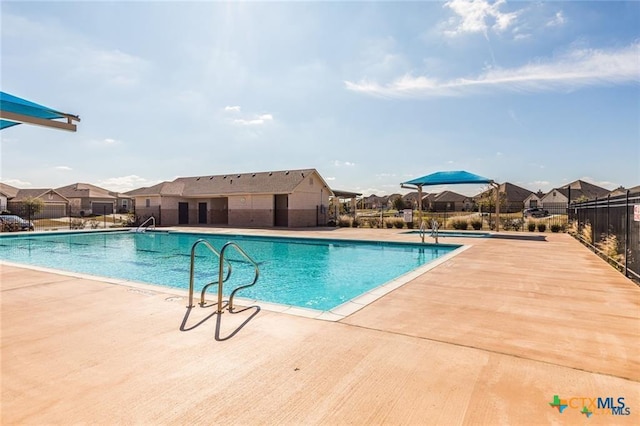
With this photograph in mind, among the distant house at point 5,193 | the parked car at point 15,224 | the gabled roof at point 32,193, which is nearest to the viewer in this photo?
the parked car at point 15,224

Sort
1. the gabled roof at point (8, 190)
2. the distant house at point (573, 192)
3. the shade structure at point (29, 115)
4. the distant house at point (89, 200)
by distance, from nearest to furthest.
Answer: the shade structure at point (29, 115) < the gabled roof at point (8, 190) < the distant house at point (573, 192) < the distant house at point (89, 200)

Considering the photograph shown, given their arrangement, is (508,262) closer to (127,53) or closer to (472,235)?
(472,235)

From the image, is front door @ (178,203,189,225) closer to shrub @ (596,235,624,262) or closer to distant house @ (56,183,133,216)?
distant house @ (56,183,133,216)

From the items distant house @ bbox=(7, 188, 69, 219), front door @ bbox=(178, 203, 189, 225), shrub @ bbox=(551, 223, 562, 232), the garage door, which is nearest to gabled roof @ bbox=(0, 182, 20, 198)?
distant house @ bbox=(7, 188, 69, 219)

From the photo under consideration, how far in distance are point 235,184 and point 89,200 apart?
109 ft

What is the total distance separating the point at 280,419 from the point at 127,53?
12.7 meters

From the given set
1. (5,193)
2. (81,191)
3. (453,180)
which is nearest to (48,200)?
(5,193)

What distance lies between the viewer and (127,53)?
1130cm

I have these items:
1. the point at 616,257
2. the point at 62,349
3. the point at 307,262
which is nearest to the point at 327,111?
the point at 307,262

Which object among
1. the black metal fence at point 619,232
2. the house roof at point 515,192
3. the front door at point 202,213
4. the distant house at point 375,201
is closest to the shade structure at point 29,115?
the black metal fence at point 619,232

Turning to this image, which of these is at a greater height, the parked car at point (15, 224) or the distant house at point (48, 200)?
the distant house at point (48, 200)

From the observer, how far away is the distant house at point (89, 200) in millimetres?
47344

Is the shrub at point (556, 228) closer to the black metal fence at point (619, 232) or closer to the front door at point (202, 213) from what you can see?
the black metal fence at point (619, 232)

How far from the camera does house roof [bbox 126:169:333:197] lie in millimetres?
24719
